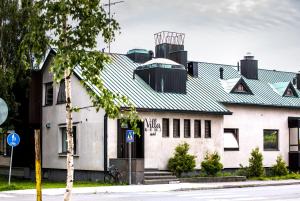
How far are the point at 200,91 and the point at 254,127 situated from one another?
184 inches

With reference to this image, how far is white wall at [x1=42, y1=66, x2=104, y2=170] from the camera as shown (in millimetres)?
33281

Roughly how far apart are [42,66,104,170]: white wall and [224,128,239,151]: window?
9.24 metres

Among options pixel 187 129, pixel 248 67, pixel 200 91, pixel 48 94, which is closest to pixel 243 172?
pixel 187 129

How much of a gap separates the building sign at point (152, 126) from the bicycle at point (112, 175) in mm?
3283

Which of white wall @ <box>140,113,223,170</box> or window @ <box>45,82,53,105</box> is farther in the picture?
window @ <box>45,82,53,105</box>

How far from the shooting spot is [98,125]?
3331cm

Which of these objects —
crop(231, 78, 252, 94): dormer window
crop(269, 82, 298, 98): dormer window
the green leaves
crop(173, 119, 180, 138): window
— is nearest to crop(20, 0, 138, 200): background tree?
the green leaves

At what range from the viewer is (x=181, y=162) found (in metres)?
33.8

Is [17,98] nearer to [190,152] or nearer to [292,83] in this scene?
[190,152]

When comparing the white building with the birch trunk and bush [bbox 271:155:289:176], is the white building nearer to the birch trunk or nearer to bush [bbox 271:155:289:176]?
bush [bbox 271:155:289:176]

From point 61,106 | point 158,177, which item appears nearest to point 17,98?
point 61,106

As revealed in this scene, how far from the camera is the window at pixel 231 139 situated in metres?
39.0

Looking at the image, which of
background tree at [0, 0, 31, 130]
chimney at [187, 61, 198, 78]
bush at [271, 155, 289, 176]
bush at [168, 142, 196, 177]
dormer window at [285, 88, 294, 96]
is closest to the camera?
bush at [168, 142, 196, 177]

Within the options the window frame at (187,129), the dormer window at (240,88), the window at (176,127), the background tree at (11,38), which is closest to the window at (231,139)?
the dormer window at (240,88)
